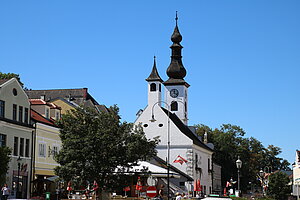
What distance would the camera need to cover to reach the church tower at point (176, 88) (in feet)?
300

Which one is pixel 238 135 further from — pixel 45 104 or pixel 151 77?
pixel 45 104

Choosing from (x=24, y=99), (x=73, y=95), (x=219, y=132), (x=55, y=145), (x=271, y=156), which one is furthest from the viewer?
(x=271, y=156)

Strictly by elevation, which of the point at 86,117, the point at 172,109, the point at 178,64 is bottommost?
the point at 86,117

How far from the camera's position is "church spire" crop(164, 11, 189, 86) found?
302 ft

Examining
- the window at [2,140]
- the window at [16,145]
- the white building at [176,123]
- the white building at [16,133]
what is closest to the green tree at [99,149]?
the white building at [16,133]

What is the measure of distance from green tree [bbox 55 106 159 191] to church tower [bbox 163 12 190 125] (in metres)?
49.6

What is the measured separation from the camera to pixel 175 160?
7688 cm

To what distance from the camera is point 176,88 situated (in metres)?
92.1

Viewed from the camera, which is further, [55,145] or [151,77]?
[151,77]

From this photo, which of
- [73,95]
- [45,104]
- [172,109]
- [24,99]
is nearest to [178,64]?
[172,109]

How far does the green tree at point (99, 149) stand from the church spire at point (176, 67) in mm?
50385

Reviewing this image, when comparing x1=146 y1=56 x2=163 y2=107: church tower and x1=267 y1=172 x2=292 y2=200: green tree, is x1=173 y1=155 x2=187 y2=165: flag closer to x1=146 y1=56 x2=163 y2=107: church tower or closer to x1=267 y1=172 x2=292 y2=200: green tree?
x1=146 y1=56 x2=163 y2=107: church tower

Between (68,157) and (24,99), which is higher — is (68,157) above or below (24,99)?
below

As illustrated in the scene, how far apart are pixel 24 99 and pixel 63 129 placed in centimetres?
920
